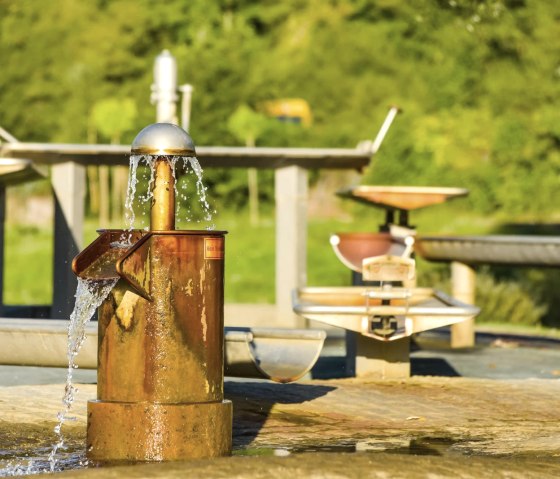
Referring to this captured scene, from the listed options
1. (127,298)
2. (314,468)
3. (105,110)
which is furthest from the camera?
(105,110)

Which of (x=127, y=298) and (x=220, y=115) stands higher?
(x=220, y=115)

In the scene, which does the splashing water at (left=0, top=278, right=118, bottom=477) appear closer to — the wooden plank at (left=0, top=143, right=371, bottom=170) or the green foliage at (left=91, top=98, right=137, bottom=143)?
the wooden plank at (left=0, top=143, right=371, bottom=170)

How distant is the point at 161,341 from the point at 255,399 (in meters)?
2.87

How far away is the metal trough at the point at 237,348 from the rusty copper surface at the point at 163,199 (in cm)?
198

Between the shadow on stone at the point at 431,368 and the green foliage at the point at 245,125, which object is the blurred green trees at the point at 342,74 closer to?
the green foliage at the point at 245,125

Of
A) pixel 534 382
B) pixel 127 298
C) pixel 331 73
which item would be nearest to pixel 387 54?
pixel 331 73

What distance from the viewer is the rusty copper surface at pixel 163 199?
859 cm

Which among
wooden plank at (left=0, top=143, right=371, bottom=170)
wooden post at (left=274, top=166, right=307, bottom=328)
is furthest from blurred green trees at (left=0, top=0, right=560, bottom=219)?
wooden plank at (left=0, top=143, right=371, bottom=170)

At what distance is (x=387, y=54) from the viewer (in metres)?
60.2

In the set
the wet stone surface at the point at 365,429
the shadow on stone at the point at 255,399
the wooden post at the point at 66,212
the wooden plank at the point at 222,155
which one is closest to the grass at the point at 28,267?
the wooden plank at the point at 222,155

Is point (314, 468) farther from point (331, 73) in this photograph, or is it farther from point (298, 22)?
point (298, 22)

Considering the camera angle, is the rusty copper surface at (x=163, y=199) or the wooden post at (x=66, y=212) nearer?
the rusty copper surface at (x=163, y=199)

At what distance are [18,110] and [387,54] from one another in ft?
45.5

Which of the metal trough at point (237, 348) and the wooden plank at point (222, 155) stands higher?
the wooden plank at point (222, 155)
